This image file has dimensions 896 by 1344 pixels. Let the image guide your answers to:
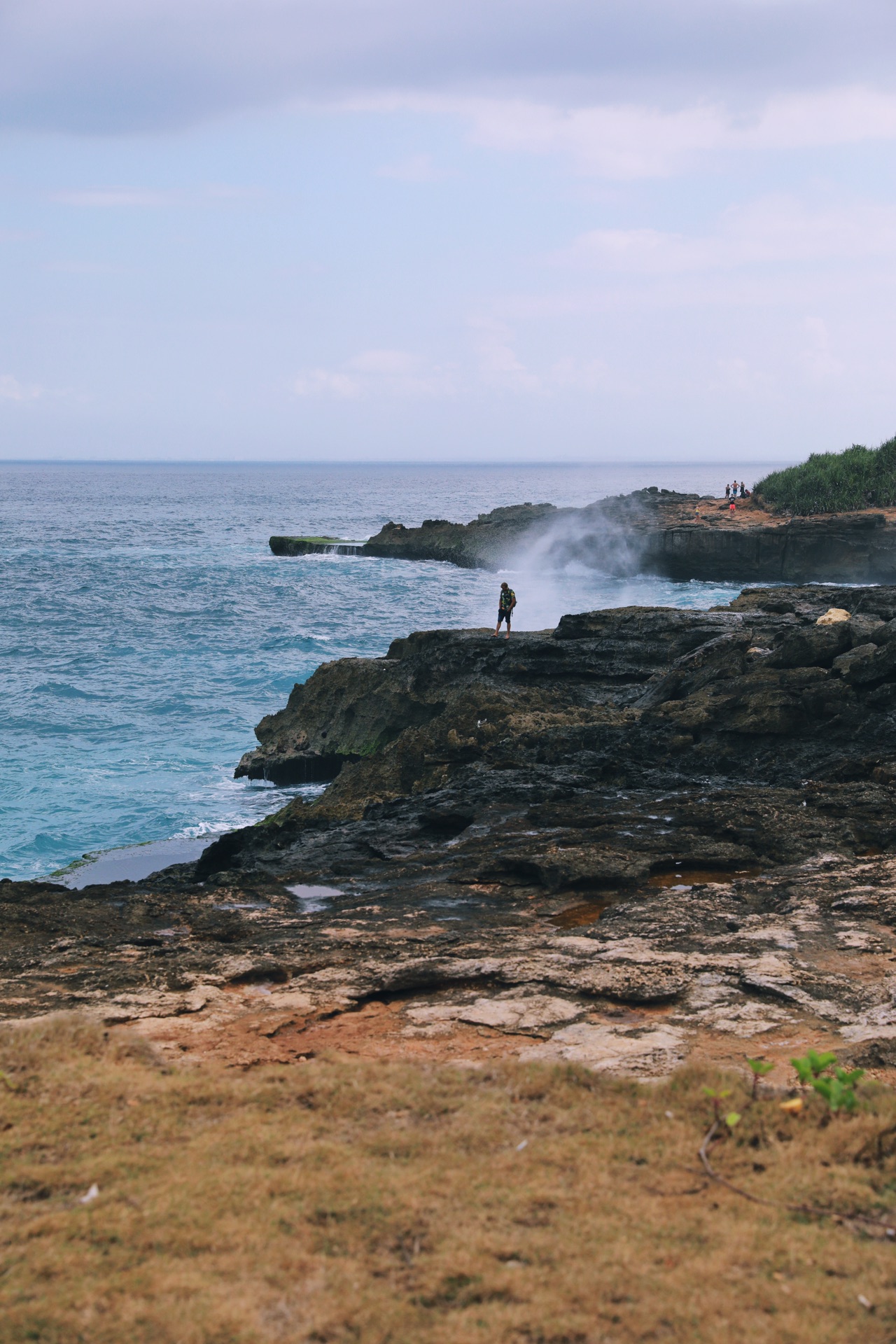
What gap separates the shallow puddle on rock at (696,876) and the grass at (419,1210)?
4.85 m

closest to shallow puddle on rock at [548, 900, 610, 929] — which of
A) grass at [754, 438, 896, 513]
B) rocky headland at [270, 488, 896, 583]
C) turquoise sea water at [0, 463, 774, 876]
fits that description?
turquoise sea water at [0, 463, 774, 876]

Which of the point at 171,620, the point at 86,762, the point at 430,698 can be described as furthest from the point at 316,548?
the point at 430,698

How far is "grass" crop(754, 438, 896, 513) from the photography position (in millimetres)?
58656

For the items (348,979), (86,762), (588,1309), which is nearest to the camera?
(588,1309)

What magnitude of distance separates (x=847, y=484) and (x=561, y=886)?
55.2 m

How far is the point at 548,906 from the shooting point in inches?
386

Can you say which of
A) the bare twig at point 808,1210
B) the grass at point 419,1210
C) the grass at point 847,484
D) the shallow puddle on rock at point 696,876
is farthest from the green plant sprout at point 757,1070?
the grass at point 847,484

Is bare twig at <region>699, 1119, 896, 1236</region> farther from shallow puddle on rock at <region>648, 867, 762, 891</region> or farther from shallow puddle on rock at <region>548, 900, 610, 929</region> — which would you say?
shallow puddle on rock at <region>648, 867, 762, 891</region>

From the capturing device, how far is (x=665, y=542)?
57.6m

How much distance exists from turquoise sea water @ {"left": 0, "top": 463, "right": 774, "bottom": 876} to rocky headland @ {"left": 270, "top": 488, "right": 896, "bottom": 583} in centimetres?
190

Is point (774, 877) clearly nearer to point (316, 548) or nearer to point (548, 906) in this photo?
point (548, 906)

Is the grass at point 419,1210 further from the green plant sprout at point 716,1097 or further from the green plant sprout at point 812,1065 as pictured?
the green plant sprout at point 812,1065

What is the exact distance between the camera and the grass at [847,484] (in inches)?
2309

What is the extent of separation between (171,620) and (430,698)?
3013 cm
